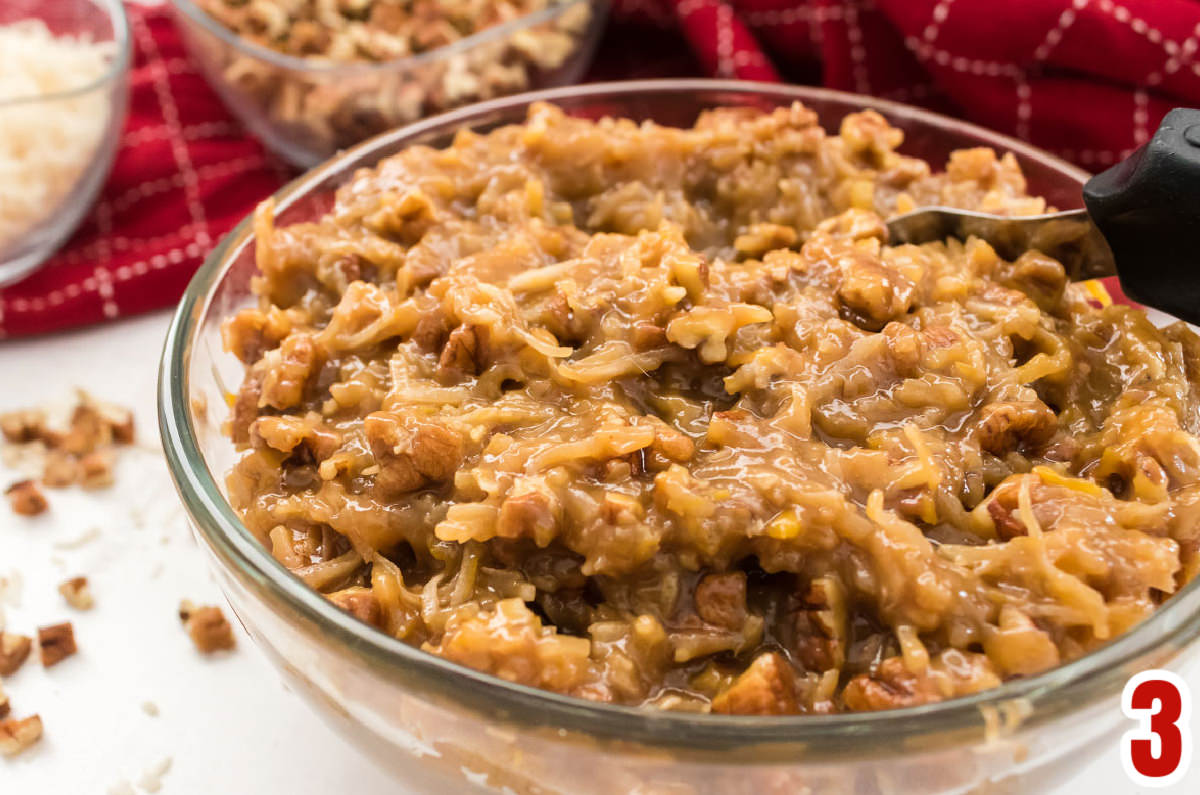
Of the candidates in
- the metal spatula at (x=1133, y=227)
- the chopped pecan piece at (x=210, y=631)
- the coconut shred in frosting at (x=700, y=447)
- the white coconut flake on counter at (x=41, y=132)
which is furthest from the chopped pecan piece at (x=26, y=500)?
the metal spatula at (x=1133, y=227)

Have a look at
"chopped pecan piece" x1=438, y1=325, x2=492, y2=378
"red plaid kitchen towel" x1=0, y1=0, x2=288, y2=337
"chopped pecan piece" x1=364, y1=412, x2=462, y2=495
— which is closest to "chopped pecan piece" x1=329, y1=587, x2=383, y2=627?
"chopped pecan piece" x1=364, y1=412, x2=462, y2=495

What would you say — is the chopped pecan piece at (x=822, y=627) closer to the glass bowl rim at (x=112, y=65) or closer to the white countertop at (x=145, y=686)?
the white countertop at (x=145, y=686)

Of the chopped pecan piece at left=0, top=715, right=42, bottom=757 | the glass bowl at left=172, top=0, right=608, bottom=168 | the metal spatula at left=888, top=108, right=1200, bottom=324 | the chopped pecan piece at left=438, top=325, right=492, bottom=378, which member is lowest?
the chopped pecan piece at left=0, top=715, right=42, bottom=757

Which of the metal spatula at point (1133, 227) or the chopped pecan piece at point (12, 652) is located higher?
the metal spatula at point (1133, 227)

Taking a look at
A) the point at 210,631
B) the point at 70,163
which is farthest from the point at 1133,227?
the point at 70,163

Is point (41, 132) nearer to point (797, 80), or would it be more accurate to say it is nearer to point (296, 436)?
point (296, 436)

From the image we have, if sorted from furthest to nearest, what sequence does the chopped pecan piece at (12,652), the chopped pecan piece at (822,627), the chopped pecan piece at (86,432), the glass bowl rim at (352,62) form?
the glass bowl rim at (352,62)
the chopped pecan piece at (86,432)
the chopped pecan piece at (12,652)
the chopped pecan piece at (822,627)

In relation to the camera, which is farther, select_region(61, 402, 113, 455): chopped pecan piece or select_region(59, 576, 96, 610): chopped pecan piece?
select_region(61, 402, 113, 455): chopped pecan piece

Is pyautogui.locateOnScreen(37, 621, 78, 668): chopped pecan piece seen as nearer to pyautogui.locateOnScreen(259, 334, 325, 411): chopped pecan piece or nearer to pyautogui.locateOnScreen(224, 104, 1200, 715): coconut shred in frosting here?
pyautogui.locateOnScreen(224, 104, 1200, 715): coconut shred in frosting
